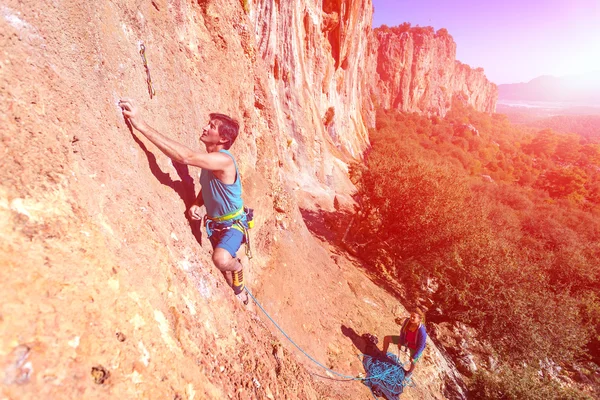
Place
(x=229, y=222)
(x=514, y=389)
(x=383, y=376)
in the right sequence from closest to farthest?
(x=229, y=222) < (x=383, y=376) < (x=514, y=389)

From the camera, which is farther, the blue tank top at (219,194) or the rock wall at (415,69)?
the rock wall at (415,69)

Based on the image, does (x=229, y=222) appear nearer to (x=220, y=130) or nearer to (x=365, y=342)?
(x=220, y=130)

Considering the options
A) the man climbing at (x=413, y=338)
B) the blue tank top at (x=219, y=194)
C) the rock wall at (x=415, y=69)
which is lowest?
the man climbing at (x=413, y=338)

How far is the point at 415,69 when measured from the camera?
5841 centimetres

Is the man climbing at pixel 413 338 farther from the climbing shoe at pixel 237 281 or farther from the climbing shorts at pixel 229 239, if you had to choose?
the climbing shorts at pixel 229 239

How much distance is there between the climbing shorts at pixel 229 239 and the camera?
3516 millimetres

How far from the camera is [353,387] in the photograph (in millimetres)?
5316

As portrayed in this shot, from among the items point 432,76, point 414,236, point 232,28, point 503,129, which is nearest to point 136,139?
point 232,28

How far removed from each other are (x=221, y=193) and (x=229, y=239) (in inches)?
23.4

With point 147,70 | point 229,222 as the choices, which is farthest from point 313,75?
point 229,222

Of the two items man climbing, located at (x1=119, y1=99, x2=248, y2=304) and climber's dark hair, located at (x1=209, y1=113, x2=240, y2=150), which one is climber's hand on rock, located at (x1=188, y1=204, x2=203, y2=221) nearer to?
man climbing, located at (x1=119, y1=99, x2=248, y2=304)

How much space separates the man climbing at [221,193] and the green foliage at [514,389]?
24.0 ft

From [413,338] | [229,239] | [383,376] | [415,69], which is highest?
[415,69]

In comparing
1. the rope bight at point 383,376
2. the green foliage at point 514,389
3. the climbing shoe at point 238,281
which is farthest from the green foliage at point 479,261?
the climbing shoe at point 238,281
